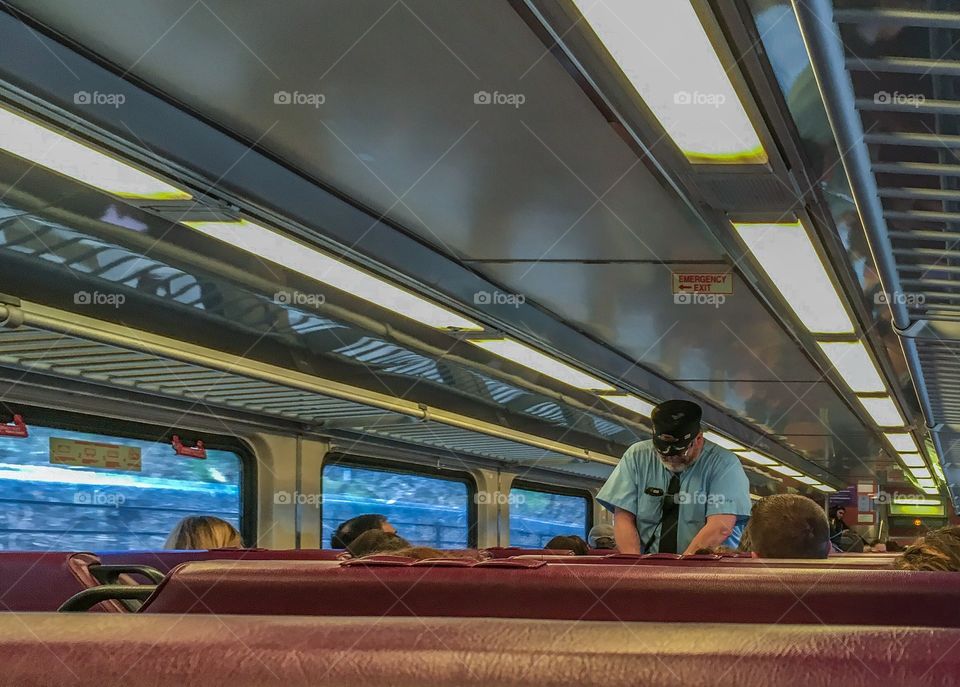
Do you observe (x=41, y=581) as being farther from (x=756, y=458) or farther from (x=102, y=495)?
(x=756, y=458)

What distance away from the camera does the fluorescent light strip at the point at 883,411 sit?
26.7 feet

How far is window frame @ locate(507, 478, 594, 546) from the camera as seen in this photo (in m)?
14.0

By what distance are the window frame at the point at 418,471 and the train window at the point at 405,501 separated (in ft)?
0.04

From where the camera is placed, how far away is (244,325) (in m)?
6.17

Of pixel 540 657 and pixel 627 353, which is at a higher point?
pixel 627 353

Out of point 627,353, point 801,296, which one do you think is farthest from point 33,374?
point 801,296

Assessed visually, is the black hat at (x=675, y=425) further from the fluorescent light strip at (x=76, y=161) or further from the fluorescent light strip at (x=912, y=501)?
the fluorescent light strip at (x=912, y=501)

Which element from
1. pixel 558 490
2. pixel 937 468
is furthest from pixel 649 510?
pixel 558 490

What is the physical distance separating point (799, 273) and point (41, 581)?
123 inches

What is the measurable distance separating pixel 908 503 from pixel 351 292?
19291 millimetres

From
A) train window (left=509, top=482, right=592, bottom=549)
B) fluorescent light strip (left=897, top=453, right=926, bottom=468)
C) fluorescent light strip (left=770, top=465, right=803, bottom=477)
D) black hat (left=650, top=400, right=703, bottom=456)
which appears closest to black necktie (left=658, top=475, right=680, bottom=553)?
black hat (left=650, top=400, right=703, bottom=456)

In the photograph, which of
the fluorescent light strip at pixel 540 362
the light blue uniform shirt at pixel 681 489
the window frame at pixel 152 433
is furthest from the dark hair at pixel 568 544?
the window frame at pixel 152 433

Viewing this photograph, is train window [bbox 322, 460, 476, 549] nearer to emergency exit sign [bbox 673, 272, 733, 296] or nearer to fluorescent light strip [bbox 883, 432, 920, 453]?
fluorescent light strip [bbox 883, 432, 920, 453]

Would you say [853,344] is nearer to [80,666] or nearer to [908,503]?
[80,666]
